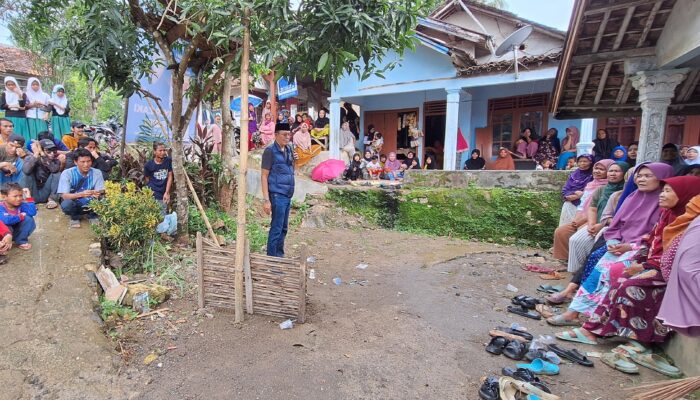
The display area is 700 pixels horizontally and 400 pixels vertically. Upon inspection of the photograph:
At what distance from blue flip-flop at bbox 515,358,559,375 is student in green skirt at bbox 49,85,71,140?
29.8ft

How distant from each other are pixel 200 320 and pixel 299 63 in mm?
2587

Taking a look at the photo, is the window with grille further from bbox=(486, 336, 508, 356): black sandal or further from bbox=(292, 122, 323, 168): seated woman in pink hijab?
bbox=(486, 336, 508, 356): black sandal

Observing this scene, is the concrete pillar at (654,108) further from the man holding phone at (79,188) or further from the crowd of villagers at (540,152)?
the man holding phone at (79,188)

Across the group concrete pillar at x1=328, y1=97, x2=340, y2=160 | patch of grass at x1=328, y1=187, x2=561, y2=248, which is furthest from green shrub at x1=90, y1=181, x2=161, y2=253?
concrete pillar at x1=328, y1=97, x2=340, y2=160

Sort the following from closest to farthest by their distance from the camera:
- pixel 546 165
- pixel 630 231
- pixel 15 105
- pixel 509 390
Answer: pixel 509 390, pixel 630 231, pixel 15 105, pixel 546 165

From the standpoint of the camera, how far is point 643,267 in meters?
3.22

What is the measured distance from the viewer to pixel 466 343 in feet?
10.9

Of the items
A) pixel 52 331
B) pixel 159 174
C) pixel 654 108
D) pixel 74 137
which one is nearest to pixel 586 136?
pixel 654 108

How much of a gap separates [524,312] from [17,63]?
21.6m

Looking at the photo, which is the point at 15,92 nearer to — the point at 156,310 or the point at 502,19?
the point at 156,310

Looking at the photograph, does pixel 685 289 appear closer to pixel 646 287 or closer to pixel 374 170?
pixel 646 287

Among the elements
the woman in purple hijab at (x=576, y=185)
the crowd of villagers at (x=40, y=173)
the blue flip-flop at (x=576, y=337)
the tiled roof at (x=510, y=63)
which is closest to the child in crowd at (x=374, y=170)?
the tiled roof at (x=510, y=63)

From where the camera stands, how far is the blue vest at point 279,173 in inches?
170

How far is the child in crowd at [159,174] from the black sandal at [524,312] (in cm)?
481
